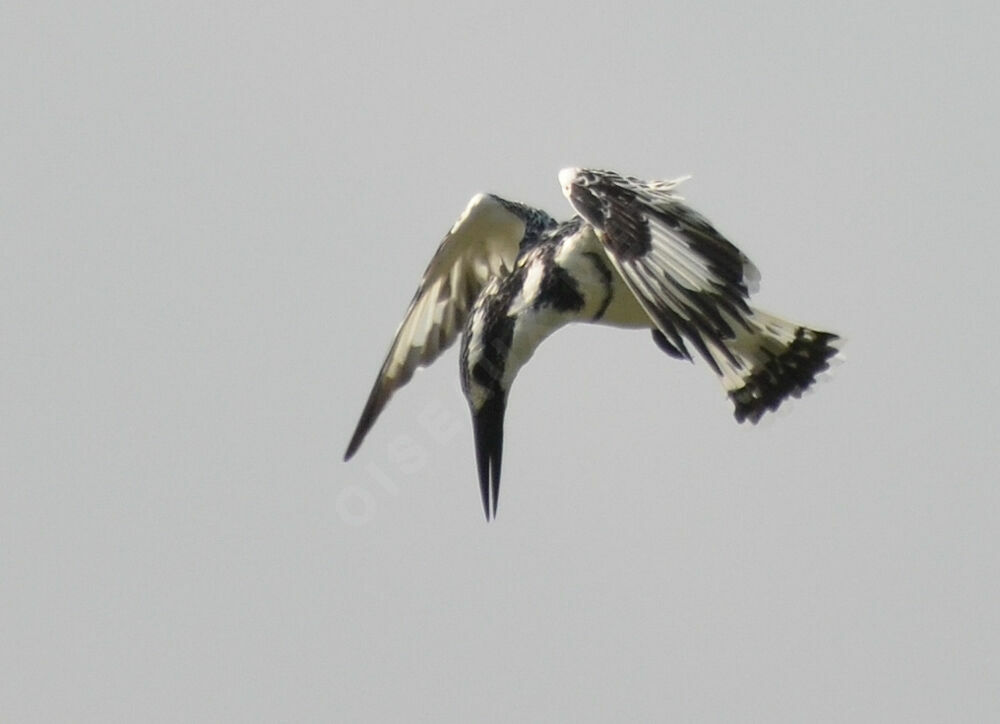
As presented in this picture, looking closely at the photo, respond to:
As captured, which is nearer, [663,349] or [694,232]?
[694,232]

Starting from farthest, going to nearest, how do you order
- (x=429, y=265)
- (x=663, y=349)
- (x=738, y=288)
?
(x=429, y=265), (x=663, y=349), (x=738, y=288)

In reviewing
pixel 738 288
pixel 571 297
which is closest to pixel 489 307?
pixel 571 297

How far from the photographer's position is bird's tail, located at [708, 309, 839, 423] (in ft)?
50.0

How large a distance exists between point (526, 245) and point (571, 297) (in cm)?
104

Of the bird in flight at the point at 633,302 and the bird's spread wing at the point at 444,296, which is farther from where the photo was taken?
the bird's spread wing at the point at 444,296

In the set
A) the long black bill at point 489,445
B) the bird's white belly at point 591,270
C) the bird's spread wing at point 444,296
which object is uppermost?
the bird's spread wing at point 444,296

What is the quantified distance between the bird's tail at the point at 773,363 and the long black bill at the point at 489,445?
47.4 inches

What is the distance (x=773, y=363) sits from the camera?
15391 millimetres

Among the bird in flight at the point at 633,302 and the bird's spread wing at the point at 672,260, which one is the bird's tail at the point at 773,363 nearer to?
the bird in flight at the point at 633,302

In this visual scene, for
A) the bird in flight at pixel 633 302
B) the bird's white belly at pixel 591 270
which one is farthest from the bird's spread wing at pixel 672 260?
the bird's white belly at pixel 591 270

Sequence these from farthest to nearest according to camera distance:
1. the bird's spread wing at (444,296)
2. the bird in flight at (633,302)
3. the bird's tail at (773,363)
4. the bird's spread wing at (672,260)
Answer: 1. the bird's spread wing at (444,296)
2. the bird's tail at (773,363)
3. the bird in flight at (633,302)
4. the bird's spread wing at (672,260)

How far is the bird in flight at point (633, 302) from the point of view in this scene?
47.1 feet

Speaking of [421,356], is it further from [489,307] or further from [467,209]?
[489,307]

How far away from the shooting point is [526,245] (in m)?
16.2
